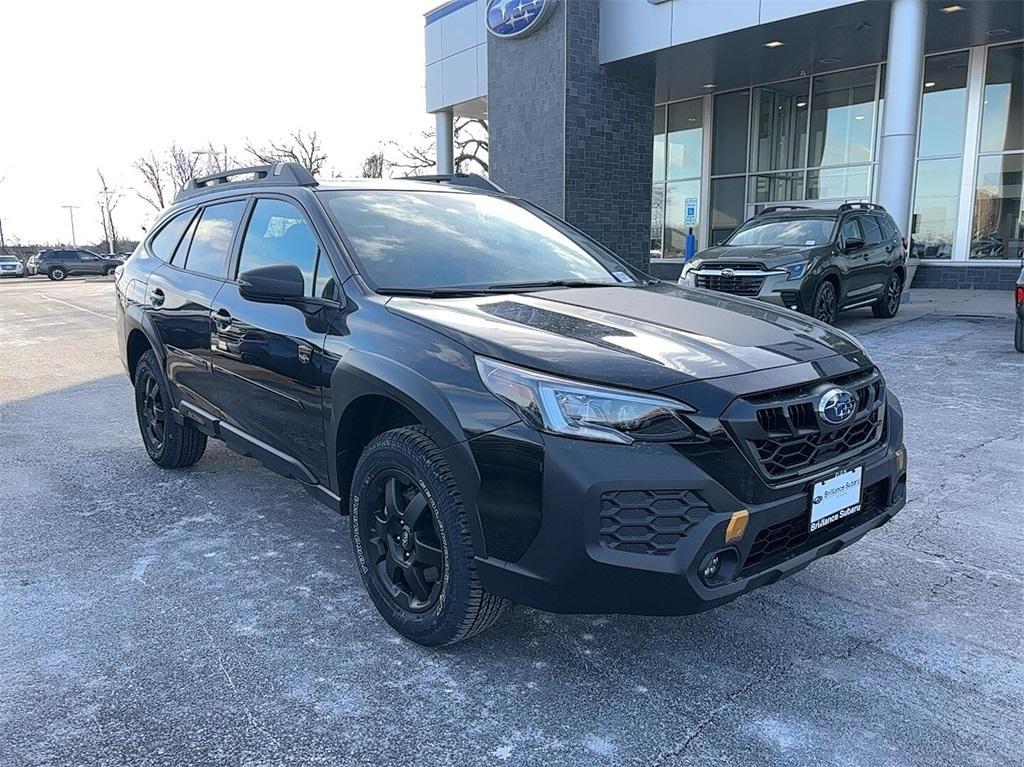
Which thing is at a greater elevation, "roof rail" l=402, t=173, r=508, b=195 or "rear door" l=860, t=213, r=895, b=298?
"roof rail" l=402, t=173, r=508, b=195

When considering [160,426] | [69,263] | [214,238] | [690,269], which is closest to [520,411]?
[214,238]

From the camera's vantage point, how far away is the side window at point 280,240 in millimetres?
3453

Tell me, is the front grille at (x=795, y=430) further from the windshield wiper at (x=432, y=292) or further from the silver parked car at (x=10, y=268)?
the silver parked car at (x=10, y=268)

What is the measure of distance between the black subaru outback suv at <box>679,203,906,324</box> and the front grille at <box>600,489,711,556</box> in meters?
8.23

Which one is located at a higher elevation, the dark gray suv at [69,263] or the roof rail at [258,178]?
the roof rail at [258,178]

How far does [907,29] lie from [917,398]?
932cm

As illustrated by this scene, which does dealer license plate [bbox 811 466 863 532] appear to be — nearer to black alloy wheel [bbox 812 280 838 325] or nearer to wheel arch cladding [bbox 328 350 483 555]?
wheel arch cladding [bbox 328 350 483 555]

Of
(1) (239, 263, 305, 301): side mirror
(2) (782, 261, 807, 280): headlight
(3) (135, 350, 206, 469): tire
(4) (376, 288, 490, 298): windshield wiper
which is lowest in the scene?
(3) (135, 350, 206, 469): tire

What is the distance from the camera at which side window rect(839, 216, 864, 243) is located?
10.8 m

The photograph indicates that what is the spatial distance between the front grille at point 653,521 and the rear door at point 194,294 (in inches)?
105

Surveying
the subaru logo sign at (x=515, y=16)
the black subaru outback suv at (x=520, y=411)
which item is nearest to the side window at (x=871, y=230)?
the black subaru outback suv at (x=520, y=411)

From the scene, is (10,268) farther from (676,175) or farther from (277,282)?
(277,282)

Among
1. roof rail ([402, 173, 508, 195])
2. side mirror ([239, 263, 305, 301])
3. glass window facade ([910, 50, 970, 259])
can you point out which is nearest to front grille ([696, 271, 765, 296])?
roof rail ([402, 173, 508, 195])

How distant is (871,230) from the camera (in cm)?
1155
